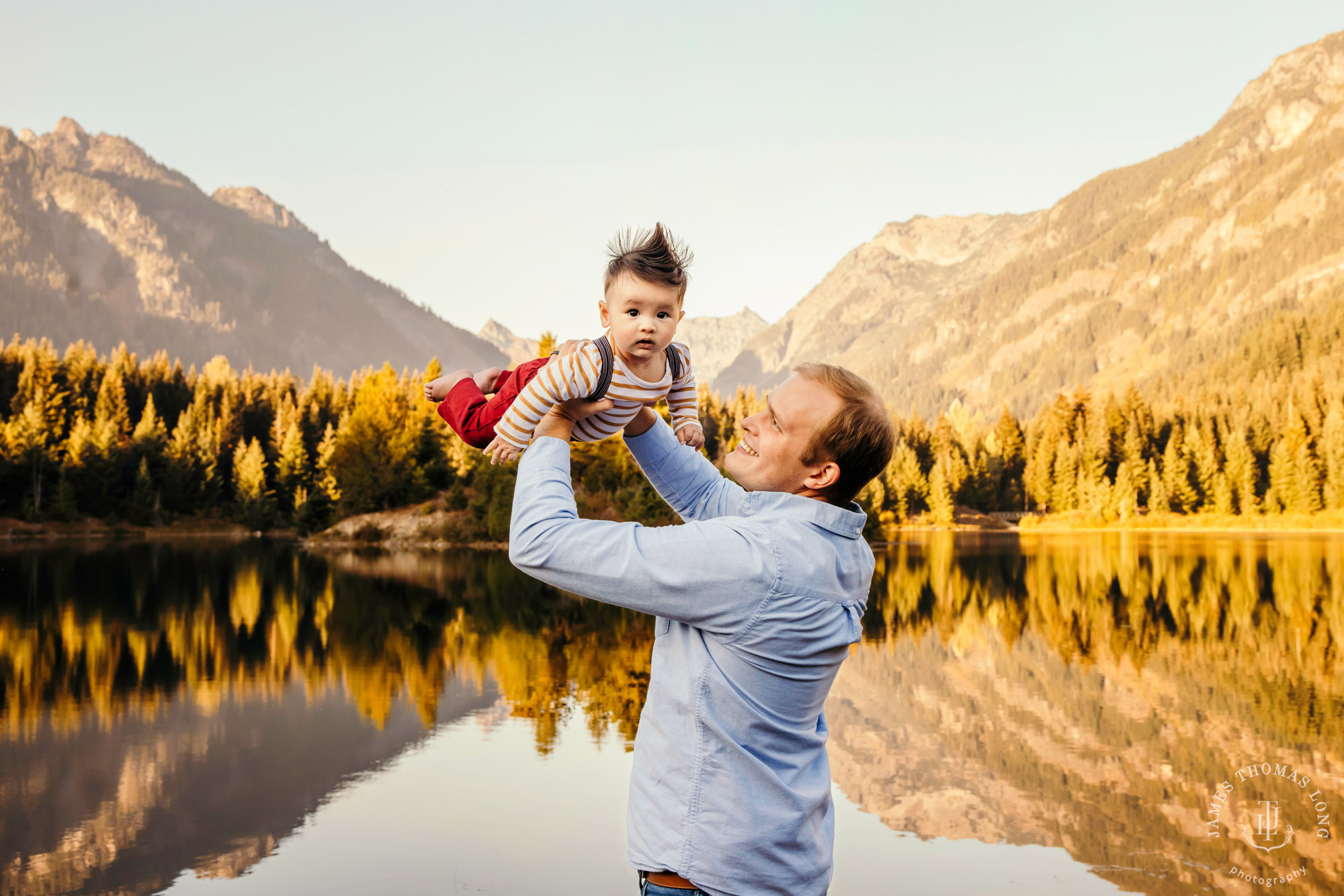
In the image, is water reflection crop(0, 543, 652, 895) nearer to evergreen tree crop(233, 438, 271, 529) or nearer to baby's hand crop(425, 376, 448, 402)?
baby's hand crop(425, 376, 448, 402)

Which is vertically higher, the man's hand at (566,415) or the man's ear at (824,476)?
the man's hand at (566,415)

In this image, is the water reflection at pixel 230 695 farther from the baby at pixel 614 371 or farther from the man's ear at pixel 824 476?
the man's ear at pixel 824 476

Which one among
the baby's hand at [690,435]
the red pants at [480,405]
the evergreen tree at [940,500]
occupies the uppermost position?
the red pants at [480,405]

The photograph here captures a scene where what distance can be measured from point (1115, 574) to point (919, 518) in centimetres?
4469

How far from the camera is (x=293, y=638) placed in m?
18.0

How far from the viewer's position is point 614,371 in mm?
2520

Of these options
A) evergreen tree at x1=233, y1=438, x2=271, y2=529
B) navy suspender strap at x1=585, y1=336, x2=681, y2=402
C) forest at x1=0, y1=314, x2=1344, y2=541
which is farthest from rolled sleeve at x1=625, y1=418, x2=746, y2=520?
evergreen tree at x1=233, y1=438, x2=271, y2=529

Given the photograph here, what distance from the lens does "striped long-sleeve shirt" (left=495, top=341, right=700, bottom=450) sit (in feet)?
7.76

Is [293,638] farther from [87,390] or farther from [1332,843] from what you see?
[87,390]

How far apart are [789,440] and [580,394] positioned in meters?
0.57

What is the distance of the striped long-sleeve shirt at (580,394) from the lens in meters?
2.37

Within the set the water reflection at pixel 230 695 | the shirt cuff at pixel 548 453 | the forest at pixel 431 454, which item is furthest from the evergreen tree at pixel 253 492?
the shirt cuff at pixel 548 453

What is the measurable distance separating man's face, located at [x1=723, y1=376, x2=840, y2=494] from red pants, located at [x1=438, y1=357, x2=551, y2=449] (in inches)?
32.8

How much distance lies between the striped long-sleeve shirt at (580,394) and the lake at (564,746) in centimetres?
564
